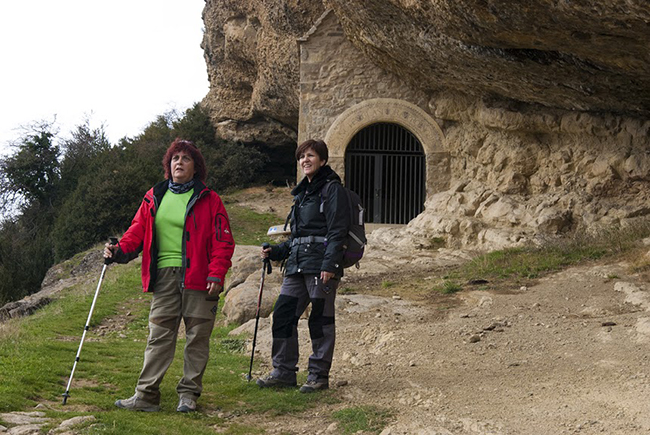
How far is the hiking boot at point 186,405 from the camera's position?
501cm

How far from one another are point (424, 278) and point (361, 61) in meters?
6.93

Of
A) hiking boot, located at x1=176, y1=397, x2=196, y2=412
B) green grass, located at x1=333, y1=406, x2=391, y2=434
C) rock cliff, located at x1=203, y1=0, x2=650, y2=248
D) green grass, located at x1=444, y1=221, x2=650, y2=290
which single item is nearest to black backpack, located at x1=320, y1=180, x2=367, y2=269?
green grass, located at x1=333, y1=406, x2=391, y2=434

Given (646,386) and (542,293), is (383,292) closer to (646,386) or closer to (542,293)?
(542,293)

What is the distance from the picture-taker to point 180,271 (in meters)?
5.11

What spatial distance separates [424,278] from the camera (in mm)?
11203

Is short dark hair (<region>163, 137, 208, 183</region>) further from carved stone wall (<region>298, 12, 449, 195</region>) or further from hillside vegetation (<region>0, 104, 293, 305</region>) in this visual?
hillside vegetation (<region>0, 104, 293, 305</region>)

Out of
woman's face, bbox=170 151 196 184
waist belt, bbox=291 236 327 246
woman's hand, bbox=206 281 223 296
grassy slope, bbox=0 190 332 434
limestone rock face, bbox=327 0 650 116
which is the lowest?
grassy slope, bbox=0 190 332 434

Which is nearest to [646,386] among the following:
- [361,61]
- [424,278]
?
[424,278]

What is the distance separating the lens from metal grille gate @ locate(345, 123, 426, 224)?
16.9 m

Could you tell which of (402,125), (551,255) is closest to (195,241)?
(551,255)

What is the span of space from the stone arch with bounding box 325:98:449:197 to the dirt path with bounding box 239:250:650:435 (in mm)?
7027

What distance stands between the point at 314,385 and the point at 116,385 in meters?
1.68

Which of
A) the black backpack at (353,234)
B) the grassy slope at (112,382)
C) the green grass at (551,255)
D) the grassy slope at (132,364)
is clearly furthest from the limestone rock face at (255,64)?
the black backpack at (353,234)

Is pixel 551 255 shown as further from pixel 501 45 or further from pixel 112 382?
pixel 112 382
